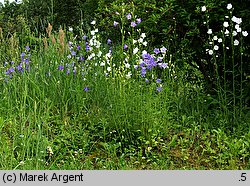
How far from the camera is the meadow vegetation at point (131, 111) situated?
12.9 ft

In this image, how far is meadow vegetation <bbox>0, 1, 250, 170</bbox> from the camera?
12.9ft

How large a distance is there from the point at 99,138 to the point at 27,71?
1.64m

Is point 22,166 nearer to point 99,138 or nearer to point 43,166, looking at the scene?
point 43,166

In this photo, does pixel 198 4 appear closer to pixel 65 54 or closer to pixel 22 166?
pixel 65 54

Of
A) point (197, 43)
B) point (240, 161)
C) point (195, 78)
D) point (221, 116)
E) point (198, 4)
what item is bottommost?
point (240, 161)

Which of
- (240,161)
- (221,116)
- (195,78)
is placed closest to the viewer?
(240,161)

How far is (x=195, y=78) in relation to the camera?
560cm

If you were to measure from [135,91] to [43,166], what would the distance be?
4.25ft

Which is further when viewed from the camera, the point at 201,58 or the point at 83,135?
the point at 201,58

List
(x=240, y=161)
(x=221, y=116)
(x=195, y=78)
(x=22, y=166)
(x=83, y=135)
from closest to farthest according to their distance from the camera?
(x=22, y=166) → (x=240, y=161) → (x=83, y=135) → (x=221, y=116) → (x=195, y=78)

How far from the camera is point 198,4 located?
4914mm

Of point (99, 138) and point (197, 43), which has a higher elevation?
point (197, 43)

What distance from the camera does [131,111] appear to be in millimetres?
4312

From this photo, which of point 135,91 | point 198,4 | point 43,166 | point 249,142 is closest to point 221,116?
point 249,142
